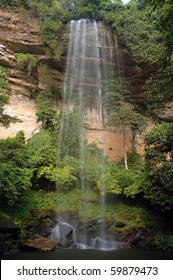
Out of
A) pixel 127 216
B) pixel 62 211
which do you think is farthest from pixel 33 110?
pixel 127 216

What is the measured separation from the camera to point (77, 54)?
2138 centimetres

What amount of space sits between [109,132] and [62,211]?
27.0 ft

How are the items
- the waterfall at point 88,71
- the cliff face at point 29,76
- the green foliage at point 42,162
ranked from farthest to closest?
the waterfall at point 88,71
the cliff face at point 29,76
the green foliage at point 42,162

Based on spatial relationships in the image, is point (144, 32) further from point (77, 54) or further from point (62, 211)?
point (62, 211)

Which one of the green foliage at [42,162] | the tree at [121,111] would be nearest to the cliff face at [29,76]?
the tree at [121,111]

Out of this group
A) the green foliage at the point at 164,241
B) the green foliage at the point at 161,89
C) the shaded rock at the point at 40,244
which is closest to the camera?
the green foliage at the point at 161,89

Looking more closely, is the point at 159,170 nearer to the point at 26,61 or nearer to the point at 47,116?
the point at 47,116

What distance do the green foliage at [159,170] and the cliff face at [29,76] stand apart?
19.4 feet

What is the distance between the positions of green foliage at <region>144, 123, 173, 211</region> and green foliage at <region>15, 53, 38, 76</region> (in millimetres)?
9993

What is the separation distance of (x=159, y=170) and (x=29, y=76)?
40.3 ft

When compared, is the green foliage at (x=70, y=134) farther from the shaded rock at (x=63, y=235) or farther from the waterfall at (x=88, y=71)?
Answer: the shaded rock at (x=63, y=235)

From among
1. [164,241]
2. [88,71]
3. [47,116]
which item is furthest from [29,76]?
[164,241]

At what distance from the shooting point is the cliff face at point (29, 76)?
20.1 m

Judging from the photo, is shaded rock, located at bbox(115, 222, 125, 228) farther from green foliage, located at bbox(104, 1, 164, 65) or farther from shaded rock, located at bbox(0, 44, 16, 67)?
shaded rock, located at bbox(0, 44, 16, 67)
